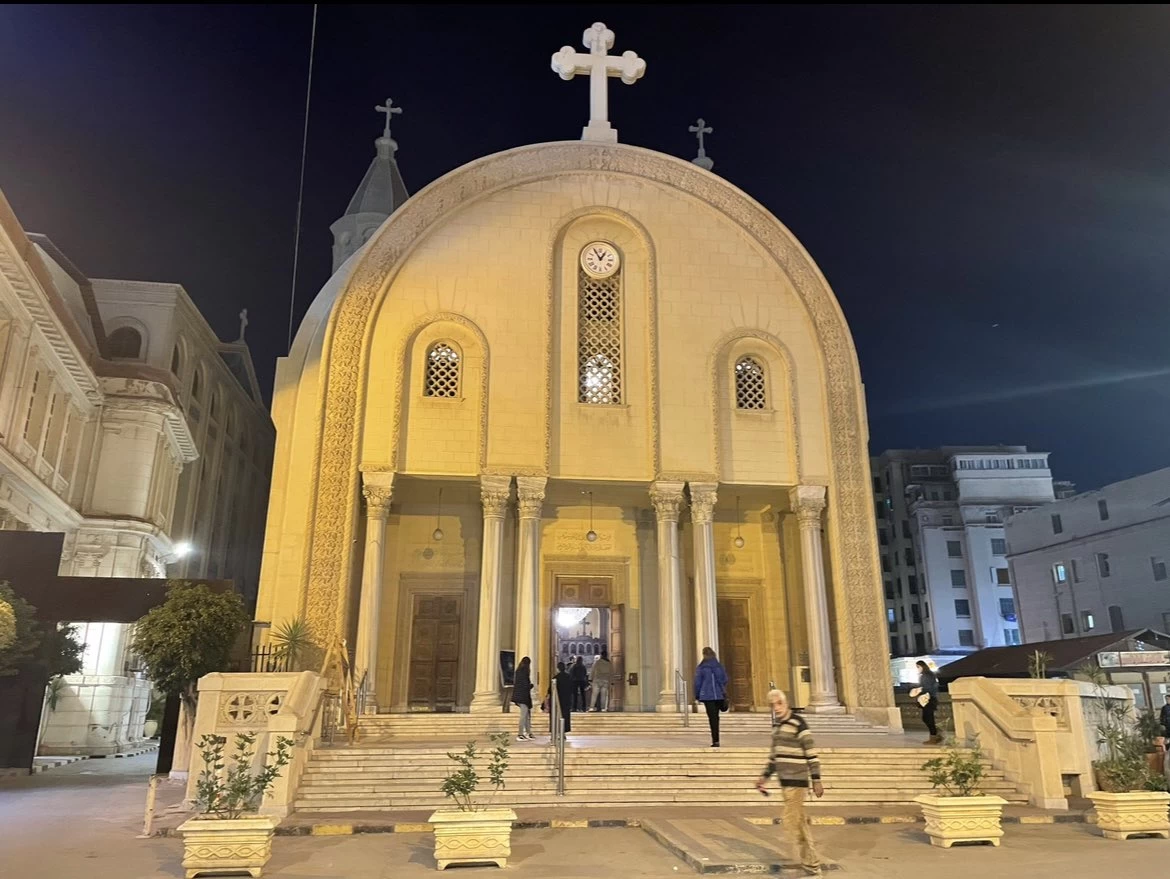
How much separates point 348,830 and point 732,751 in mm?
5311

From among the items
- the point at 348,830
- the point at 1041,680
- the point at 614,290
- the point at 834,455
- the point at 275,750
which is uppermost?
the point at 614,290

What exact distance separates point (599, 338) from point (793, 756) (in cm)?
1260

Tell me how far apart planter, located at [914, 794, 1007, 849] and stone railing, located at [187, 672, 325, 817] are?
23.2 ft

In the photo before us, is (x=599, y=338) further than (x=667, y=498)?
Yes

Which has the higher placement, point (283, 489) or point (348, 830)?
point (283, 489)

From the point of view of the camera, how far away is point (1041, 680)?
Result: 11.7m

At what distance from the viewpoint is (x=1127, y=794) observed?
8.73 meters

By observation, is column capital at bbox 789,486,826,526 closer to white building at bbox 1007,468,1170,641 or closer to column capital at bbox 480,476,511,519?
column capital at bbox 480,476,511,519

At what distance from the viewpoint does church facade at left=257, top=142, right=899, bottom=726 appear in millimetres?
16609

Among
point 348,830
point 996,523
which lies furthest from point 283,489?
point 996,523

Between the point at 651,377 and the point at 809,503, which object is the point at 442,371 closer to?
the point at 651,377

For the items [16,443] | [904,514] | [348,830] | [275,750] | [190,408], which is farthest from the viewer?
[904,514]

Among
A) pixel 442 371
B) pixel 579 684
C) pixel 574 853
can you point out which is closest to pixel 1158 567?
pixel 579 684

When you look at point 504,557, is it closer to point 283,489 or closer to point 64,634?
point 283,489
